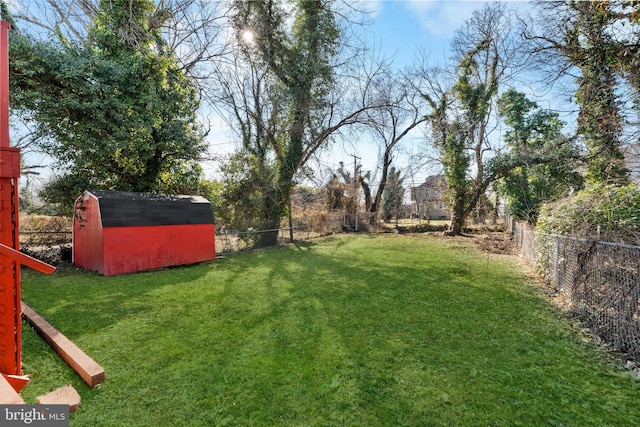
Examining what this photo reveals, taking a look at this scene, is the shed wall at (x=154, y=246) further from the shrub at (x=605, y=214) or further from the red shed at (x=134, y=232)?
the shrub at (x=605, y=214)

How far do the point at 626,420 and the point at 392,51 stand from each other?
16.7 meters

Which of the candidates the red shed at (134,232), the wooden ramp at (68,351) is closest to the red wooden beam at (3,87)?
the wooden ramp at (68,351)

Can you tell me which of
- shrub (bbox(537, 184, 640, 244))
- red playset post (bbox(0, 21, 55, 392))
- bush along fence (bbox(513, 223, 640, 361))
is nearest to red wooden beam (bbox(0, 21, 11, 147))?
red playset post (bbox(0, 21, 55, 392))

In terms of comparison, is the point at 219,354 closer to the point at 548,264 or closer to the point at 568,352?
the point at 568,352

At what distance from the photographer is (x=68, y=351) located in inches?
123

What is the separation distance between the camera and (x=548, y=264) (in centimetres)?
652

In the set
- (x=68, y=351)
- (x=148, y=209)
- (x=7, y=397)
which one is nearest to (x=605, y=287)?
(x=7, y=397)

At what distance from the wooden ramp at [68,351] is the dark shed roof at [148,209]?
3.99m

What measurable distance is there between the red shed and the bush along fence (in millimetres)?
9941

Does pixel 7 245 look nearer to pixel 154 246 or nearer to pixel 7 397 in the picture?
pixel 7 397

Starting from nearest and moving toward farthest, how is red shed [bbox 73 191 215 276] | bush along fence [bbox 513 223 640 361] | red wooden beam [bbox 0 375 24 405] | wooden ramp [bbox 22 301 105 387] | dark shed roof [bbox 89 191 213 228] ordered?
red wooden beam [bbox 0 375 24 405]
wooden ramp [bbox 22 301 105 387]
bush along fence [bbox 513 223 640 361]
red shed [bbox 73 191 215 276]
dark shed roof [bbox 89 191 213 228]

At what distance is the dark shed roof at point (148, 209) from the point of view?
7684mm

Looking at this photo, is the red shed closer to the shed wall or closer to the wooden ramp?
the shed wall

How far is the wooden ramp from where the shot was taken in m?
2.76
